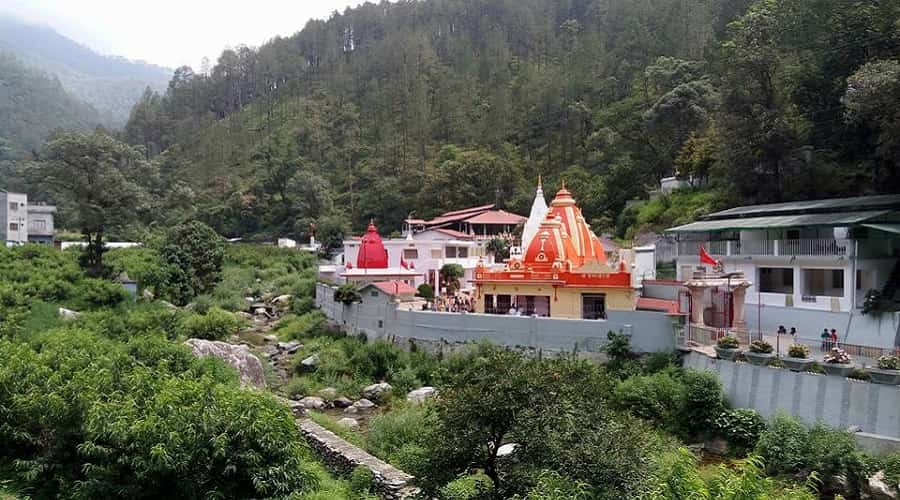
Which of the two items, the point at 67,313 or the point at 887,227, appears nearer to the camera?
the point at 887,227

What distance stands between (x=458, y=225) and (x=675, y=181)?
1556 cm

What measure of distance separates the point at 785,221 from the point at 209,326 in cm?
2155

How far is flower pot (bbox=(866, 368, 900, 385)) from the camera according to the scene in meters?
13.6

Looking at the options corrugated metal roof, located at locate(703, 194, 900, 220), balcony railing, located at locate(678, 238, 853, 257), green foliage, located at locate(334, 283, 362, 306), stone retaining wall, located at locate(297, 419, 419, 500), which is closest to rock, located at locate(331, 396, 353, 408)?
stone retaining wall, located at locate(297, 419, 419, 500)

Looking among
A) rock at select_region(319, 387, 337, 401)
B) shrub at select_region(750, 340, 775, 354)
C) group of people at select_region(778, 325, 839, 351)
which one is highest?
group of people at select_region(778, 325, 839, 351)

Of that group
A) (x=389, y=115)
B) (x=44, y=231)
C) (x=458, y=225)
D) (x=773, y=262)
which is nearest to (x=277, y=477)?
(x=773, y=262)

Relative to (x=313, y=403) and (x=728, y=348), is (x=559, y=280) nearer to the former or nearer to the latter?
(x=728, y=348)

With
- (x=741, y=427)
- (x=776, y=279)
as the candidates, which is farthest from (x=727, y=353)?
(x=776, y=279)

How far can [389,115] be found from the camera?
236ft

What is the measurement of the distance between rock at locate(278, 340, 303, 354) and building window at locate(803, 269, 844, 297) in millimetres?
19602

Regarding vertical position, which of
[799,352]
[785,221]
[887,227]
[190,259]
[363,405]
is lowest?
[363,405]

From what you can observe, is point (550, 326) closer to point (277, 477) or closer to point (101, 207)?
point (277, 477)

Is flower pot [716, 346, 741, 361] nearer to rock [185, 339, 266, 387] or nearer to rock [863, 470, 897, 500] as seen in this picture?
rock [863, 470, 897, 500]

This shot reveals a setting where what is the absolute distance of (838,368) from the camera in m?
14.6
